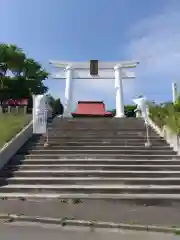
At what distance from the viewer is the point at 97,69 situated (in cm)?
3381

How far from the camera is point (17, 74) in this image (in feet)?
150

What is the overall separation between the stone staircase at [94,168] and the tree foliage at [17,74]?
89.2 ft

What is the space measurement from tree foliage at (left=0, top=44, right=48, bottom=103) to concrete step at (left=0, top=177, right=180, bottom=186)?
31.8m

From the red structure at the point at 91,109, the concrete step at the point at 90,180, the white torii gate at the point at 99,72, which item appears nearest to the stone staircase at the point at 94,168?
the concrete step at the point at 90,180

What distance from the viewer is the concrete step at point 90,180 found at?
35.6 ft

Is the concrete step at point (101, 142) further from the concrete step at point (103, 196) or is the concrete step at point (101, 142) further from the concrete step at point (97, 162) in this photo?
the concrete step at point (103, 196)

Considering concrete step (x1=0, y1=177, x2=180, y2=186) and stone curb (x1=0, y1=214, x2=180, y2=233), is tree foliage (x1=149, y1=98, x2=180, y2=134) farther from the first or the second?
stone curb (x1=0, y1=214, x2=180, y2=233)

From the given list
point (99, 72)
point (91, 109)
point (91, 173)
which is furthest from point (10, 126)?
point (99, 72)

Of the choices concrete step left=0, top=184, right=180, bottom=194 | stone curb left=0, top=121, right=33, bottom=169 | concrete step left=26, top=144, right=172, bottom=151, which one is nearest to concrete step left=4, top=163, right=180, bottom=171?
stone curb left=0, top=121, right=33, bottom=169

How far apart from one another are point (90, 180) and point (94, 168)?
109cm

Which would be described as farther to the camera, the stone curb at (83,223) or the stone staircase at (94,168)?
the stone staircase at (94,168)

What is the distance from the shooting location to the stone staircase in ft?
33.7

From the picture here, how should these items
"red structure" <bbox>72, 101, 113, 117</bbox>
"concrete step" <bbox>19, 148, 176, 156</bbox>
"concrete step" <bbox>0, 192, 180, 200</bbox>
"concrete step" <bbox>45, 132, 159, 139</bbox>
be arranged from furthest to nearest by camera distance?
"red structure" <bbox>72, 101, 113, 117</bbox> < "concrete step" <bbox>45, 132, 159, 139</bbox> < "concrete step" <bbox>19, 148, 176, 156</bbox> < "concrete step" <bbox>0, 192, 180, 200</bbox>

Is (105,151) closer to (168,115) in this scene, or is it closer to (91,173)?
(91,173)
